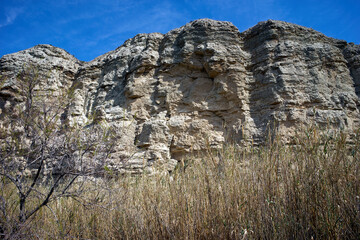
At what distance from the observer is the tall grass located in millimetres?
1738

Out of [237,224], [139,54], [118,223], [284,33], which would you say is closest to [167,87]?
[139,54]

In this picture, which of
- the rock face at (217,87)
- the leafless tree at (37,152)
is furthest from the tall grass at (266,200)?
the rock face at (217,87)

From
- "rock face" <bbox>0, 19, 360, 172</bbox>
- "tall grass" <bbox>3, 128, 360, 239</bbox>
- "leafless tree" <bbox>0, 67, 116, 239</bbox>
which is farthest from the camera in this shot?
"rock face" <bbox>0, 19, 360, 172</bbox>

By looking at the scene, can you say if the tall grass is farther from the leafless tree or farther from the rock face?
the rock face

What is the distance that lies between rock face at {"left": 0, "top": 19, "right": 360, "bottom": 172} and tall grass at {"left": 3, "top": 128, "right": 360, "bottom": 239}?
491cm

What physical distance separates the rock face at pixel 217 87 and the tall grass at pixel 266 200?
4.91 meters

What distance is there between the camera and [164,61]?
9484 mm

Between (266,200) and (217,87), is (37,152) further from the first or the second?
(217,87)

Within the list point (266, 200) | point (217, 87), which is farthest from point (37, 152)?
point (217, 87)

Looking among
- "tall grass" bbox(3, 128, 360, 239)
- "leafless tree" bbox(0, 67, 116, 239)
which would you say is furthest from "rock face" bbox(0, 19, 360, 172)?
"tall grass" bbox(3, 128, 360, 239)

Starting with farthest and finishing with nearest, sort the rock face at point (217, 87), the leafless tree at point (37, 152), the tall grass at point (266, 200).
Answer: the rock face at point (217, 87), the leafless tree at point (37, 152), the tall grass at point (266, 200)

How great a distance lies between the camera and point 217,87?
8.91 meters

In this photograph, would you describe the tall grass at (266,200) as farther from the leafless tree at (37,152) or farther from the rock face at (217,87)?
the rock face at (217,87)

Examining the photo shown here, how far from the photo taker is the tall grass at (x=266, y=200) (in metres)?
1.74
